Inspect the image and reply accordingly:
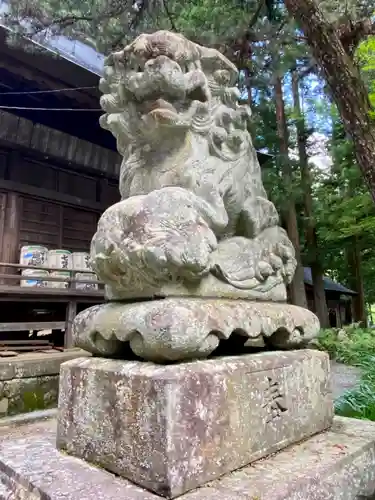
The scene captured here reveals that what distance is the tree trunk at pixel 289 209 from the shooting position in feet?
25.8

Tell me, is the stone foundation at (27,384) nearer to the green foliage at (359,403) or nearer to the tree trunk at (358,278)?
the green foliage at (359,403)

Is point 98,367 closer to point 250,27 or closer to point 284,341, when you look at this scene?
point 284,341

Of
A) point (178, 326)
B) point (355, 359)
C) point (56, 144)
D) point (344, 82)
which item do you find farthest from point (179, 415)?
point (56, 144)

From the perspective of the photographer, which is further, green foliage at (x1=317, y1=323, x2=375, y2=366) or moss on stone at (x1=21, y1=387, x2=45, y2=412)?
green foliage at (x1=317, y1=323, x2=375, y2=366)

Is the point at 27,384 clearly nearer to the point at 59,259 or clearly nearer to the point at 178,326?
the point at 178,326

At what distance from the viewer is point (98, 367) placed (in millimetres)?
1411

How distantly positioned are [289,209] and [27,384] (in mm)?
6465

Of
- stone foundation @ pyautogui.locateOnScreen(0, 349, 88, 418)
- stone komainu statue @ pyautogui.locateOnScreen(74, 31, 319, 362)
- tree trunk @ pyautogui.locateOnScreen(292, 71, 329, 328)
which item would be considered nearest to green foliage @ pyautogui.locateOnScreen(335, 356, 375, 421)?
stone komainu statue @ pyautogui.locateOnScreen(74, 31, 319, 362)

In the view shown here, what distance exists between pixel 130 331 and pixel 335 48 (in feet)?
9.84

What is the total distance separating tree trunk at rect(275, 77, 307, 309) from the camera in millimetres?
7876

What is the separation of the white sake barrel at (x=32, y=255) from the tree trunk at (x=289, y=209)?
4.51m

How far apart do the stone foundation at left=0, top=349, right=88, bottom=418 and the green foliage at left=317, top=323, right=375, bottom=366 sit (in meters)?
4.63

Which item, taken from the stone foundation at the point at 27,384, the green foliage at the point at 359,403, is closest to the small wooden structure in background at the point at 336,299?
the green foliage at the point at 359,403

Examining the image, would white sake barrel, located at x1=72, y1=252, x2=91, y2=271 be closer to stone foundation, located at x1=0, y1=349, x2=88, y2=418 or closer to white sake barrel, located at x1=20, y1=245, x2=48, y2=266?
white sake barrel, located at x1=20, y1=245, x2=48, y2=266
